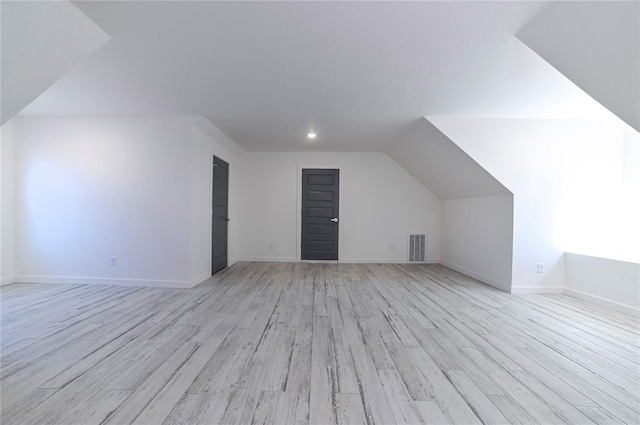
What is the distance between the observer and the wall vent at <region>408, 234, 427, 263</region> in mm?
6709

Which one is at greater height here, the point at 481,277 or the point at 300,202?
the point at 300,202

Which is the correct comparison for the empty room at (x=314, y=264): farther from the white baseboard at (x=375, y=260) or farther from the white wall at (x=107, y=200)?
the white baseboard at (x=375, y=260)

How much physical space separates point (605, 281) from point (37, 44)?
6212mm

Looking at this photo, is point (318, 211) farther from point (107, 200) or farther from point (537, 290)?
point (537, 290)

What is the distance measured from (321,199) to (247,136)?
226 centimetres

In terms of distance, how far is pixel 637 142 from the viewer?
13.3ft

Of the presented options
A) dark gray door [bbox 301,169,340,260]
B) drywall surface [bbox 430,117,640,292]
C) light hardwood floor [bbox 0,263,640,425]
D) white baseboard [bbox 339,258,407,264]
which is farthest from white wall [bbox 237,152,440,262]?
light hardwood floor [bbox 0,263,640,425]

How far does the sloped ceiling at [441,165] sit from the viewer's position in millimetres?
4383

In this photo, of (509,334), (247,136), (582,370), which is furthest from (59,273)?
(582,370)

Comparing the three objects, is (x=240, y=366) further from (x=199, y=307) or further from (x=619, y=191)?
(x=619, y=191)

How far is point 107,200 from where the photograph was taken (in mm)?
4410

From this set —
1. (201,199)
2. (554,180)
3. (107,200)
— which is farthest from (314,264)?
(554,180)

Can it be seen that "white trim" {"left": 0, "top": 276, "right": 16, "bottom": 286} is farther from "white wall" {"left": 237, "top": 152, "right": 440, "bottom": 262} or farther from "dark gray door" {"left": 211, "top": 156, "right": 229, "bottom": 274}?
"white wall" {"left": 237, "top": 152, "right": 440, "bottom": 262}

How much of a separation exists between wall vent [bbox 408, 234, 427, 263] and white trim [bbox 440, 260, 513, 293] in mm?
481
